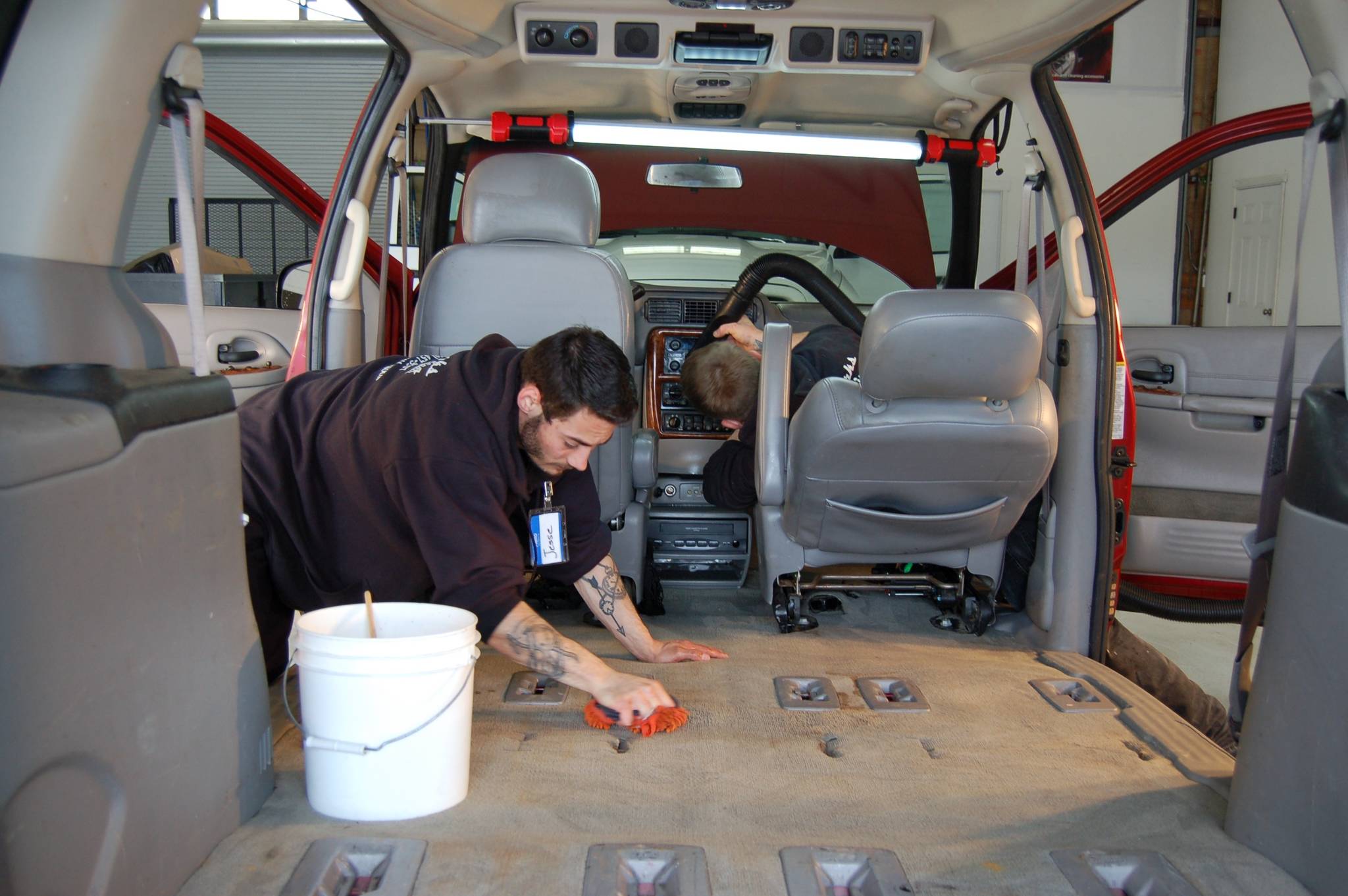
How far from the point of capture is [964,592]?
314 cm

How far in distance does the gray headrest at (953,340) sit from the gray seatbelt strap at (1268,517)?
2.11 ft

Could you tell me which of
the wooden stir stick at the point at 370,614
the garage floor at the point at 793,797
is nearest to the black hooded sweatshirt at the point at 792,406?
the garage floor at the point at 793,797

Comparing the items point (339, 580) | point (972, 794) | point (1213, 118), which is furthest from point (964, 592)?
point (1213, 118)

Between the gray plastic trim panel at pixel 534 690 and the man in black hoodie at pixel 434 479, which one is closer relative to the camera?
the man in black hoodie at pixel 434 479

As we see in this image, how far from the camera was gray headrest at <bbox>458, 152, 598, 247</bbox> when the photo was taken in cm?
308

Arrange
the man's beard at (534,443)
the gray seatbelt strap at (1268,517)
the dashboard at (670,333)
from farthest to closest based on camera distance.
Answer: the dashboard at (670,333)
the man's beard at (534,443)
the gray seatbelt strap at (1268,517)

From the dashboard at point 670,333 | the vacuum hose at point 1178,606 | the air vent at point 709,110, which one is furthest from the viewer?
the dashboard at point 670,333

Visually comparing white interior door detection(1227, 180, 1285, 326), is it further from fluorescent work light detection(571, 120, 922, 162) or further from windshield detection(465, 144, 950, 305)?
fluorescent work light detection(571, 120, 922, 162)

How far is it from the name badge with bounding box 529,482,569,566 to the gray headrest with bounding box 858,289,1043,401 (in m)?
0.88

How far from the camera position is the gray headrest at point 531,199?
3.08m

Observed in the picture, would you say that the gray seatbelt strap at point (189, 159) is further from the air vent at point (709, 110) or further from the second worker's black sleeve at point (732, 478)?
the air vent at point (709, 110)

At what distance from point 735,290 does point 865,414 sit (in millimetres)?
1485

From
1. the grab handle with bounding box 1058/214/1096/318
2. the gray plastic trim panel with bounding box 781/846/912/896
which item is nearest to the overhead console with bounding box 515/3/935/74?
the grab handle with bounding box 1058/214/1096/318

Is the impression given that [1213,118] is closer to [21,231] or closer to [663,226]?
[663,226]
